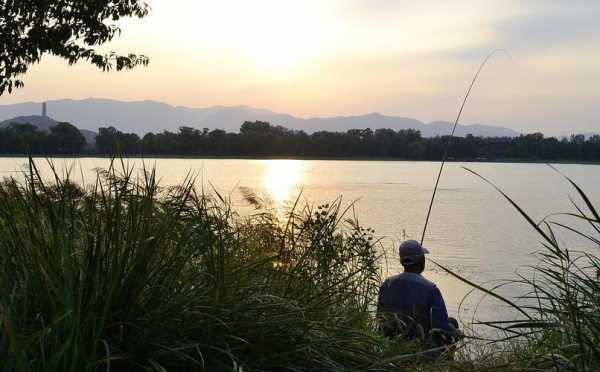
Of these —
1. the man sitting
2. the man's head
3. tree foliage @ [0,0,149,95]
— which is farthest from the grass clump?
tree foliage @ [0,0,149,95]

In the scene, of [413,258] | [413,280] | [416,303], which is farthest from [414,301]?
[413,258]

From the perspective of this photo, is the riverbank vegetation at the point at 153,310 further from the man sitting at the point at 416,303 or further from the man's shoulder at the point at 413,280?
the man's shoulder at the point at 413,280

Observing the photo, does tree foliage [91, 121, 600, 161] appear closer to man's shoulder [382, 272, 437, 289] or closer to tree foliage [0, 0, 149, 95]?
tree foliage [0, 0, 149, 95]

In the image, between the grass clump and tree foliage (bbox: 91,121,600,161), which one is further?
tree foliage (bbox: 91,121,600,161)

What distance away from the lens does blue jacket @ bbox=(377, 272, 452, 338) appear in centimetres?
536

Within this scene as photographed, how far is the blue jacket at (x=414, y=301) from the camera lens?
5.36 m

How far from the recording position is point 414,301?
5.47 m

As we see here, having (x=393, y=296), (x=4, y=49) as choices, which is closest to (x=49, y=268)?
(x=393, y=296)

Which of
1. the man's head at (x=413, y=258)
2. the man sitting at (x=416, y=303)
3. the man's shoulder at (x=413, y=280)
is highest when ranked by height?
the man's head at (x=413, y=258)

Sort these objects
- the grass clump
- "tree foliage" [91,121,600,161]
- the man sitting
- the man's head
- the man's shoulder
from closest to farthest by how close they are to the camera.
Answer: the grass clump < the man sitting < the man's shoulder < the man's head < "tree foliage" [91,121,600,161]

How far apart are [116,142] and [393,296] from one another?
279cm

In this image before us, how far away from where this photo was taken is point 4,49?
1300 centimetres

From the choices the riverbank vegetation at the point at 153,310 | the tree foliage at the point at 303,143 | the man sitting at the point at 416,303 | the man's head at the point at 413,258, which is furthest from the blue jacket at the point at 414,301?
the tree foliage at the point at 303,143

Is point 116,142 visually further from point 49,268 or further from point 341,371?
point 341,371
